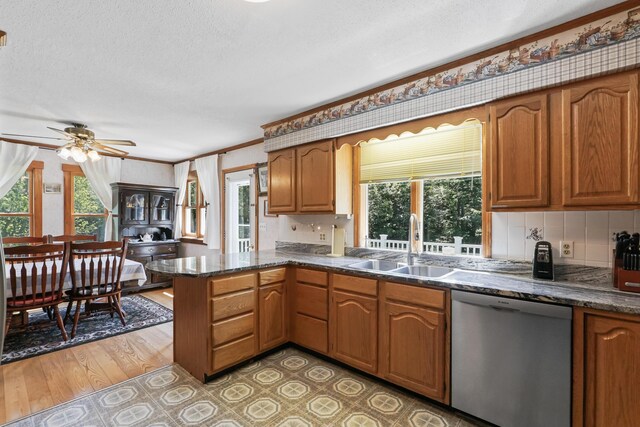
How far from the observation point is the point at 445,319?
203cm

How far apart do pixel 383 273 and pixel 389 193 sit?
3.31 ft

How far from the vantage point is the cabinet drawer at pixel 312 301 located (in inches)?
106

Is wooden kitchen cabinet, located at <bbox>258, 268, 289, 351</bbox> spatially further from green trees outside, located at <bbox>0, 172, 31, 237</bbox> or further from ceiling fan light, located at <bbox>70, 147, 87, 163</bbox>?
green trees outside, located at <bbox>0, 172, 31, 237</bbox>

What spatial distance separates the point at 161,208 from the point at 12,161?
1965 millimetres

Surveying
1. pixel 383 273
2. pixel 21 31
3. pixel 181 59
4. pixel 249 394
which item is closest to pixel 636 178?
pixel 383 273

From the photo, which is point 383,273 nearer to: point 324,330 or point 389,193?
point 324,330

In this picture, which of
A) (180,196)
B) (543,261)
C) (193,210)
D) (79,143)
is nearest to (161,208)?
(180,196)

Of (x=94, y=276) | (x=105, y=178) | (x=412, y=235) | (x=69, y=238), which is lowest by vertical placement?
(x=94, y=276)

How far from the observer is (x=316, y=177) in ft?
10.4

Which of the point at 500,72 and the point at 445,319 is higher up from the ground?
the point at 500,72

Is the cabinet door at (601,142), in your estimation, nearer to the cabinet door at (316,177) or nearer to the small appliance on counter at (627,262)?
the small appliance on counter at (627,262)

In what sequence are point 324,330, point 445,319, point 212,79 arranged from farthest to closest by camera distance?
point 324,330, point 212,79, point 445,319

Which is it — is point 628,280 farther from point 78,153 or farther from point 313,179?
point 78,153

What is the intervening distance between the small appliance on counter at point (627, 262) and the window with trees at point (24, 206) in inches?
250
